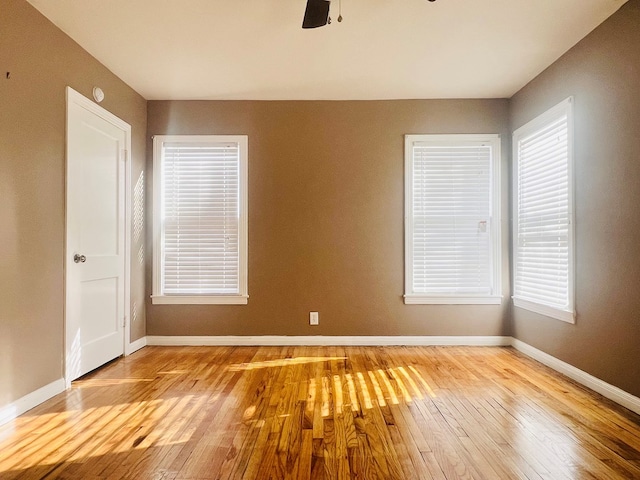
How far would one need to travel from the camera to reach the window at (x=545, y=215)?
3312 mm

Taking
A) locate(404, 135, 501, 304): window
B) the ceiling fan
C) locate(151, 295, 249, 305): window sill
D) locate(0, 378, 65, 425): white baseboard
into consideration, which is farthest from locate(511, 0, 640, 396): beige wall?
locate(0, 378, 65, 425): white baseboard

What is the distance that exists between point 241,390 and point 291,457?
106 cm

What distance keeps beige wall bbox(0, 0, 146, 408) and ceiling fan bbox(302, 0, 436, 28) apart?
1892 millimetres

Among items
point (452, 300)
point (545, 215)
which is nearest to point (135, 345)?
point (452, 300)

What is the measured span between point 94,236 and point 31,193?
2.67 feet

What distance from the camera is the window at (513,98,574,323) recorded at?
3312 millimetres

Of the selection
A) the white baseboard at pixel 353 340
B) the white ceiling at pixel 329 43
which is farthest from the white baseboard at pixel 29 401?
the white ceiling at pixel 329 43

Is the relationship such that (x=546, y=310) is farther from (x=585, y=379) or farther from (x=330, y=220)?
(x=330, y=220)

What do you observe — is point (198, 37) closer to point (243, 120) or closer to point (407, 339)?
point (243, 120)

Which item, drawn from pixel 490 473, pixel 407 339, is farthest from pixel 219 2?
pixel 407 339

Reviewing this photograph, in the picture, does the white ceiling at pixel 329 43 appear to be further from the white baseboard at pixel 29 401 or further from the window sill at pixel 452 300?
the white baseboard at pixel 29 401

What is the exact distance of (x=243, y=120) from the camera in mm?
4379

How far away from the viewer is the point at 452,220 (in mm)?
4352

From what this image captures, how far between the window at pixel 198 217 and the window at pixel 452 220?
1.92m
